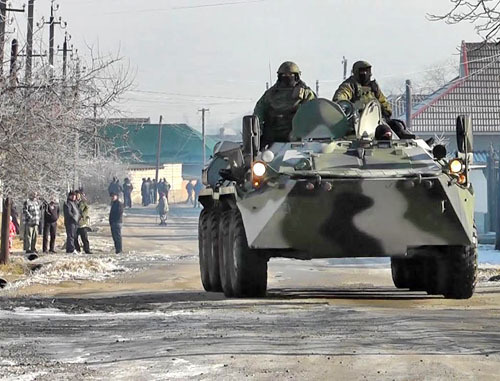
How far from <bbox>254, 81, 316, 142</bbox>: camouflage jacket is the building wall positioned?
72564 millimetres

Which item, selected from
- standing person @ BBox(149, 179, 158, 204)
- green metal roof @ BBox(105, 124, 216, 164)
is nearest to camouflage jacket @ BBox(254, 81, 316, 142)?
standing person @ BBox(149, 179, 158, 204)

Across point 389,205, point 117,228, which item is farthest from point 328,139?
point 117,228

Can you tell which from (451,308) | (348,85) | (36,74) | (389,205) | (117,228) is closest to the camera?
(451,308)

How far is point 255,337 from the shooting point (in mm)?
9531

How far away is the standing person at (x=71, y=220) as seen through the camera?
32.6 meters

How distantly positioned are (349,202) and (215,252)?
344cm

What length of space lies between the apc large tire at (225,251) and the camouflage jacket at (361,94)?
6.74 ft

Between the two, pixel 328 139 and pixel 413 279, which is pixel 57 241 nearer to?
pixel 413 279

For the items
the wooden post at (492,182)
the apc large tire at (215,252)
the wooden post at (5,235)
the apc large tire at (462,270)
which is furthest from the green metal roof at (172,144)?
the apc large tire at (462,270)

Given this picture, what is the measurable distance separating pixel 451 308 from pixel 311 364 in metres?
4.83

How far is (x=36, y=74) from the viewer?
91.1 ft

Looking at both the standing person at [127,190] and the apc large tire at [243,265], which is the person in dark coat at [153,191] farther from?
the apc large tire at [243,265]

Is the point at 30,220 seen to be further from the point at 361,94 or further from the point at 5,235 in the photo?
the point at 361,94

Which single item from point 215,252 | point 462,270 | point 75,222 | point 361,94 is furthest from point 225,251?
point 75,222
